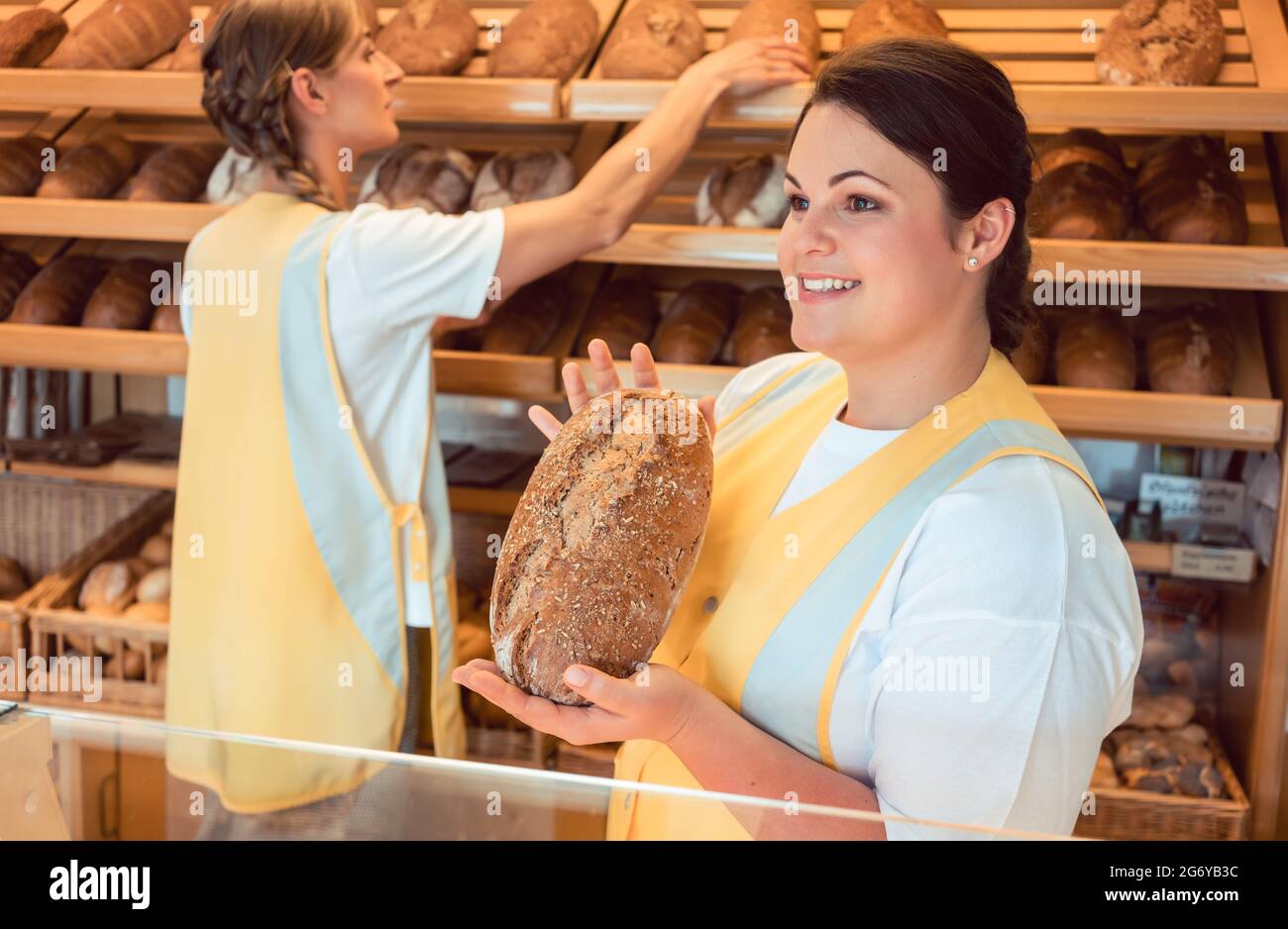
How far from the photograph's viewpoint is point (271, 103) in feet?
6.35

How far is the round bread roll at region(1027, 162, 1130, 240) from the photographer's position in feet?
7.04

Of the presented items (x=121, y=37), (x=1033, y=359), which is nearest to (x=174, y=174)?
(x=121, y=37)

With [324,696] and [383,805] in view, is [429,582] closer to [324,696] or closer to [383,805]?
[324,696]

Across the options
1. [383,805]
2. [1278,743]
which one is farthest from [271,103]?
[1278,743]

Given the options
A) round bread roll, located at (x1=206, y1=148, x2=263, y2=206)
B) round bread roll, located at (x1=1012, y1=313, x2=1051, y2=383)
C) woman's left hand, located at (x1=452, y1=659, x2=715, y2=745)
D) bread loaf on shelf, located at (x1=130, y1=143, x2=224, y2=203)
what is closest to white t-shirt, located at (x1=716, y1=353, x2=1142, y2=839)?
woman's left hand, located at (x1=452, y1=659, x2=715, y2=745)

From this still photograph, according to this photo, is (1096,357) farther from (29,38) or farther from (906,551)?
(29,38)

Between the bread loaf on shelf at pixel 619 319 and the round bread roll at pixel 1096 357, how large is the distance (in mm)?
840

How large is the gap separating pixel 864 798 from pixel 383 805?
471 mm

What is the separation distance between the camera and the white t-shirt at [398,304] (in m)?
1.88

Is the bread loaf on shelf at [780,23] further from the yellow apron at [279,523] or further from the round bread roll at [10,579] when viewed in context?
the round bread roll at [10,579]

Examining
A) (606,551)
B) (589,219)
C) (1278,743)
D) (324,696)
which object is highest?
(589,219)

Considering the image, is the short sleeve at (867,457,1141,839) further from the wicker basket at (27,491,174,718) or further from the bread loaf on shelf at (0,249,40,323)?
the bread loaf on shelf at (0,249,40,323)

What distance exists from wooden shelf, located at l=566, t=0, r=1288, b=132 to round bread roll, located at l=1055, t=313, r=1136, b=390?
1.26 ft

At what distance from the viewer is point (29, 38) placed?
2.56 meters
